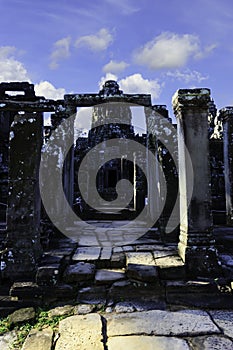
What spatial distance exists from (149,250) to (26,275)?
1.79 metres

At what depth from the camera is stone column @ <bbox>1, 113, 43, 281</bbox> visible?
10.8 feet

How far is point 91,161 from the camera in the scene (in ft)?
58.9

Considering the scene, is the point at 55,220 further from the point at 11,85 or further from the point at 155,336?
the point at 11,85

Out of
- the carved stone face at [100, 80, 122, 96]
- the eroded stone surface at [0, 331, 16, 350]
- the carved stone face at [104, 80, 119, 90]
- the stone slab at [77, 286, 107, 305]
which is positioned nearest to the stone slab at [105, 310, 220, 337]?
the stone slab at [77, 286, 107, 305]

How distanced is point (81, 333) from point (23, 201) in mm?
1905

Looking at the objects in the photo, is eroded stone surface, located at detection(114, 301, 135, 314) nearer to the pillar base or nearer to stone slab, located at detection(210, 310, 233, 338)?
stone slab, located at detection(210, 310, 233, 338)

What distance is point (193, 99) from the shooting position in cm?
364

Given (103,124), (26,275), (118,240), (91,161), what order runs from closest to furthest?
(26,275) → (118,240) → (91,161) → (103,124)

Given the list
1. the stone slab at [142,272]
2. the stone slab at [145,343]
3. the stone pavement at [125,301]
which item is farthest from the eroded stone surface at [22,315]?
the stone slab at [142,272]

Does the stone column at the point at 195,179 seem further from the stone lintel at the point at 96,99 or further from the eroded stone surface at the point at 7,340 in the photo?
the eroded stone surface at the point at 7,340

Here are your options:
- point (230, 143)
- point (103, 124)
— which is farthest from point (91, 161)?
point (230, 143)

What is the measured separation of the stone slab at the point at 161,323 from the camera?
7.13 ft

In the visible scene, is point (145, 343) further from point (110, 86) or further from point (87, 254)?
point (110, 86)

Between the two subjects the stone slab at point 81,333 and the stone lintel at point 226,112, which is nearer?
the stone slab at point 81,333
